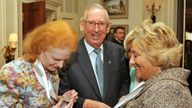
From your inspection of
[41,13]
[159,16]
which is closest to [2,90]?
[41,13]

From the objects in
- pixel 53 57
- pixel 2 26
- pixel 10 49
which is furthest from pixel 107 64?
pixel 2 26

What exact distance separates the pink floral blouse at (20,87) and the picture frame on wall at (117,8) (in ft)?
23.9

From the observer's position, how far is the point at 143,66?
180 cm

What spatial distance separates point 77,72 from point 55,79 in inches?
15.5

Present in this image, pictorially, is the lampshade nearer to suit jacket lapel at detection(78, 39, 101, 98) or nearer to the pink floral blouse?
suit jacket lapel at detection(78, 39, 101, 98)

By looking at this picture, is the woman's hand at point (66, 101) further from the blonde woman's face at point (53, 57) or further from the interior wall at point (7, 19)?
the interior wall at point (7, 19)

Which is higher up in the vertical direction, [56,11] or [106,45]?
[56,11]

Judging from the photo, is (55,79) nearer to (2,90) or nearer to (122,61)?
(2,90)

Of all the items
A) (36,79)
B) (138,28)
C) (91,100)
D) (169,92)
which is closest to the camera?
(169,92)

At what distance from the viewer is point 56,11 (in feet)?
26.9

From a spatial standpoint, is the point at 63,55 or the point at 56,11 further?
the point at 56,11

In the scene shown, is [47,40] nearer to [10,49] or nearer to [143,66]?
[143,66]

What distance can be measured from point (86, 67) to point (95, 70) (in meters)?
0.08

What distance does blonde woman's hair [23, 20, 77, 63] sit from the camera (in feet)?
6.44
